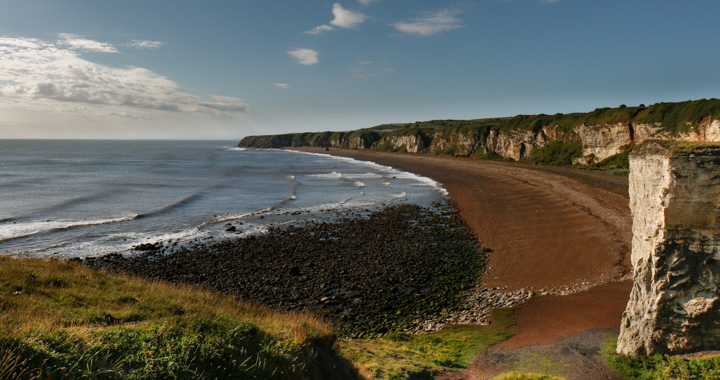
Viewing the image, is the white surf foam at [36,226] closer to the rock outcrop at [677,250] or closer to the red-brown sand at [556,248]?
the red-brown sand at [556,248]

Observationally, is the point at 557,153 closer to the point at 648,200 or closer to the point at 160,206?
the point at 160,206

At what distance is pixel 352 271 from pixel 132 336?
538 inches

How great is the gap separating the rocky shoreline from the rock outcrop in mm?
5883

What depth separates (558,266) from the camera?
793 inches

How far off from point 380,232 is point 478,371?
17.6 m

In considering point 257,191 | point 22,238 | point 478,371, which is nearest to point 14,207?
point 22,238

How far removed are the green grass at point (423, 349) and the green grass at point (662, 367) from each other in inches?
135

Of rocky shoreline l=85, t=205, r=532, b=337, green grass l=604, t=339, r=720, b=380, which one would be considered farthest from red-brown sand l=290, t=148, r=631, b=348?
green grass l=604, t=339, r=720, b=380

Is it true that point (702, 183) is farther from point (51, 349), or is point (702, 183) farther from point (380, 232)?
point (380, 232)

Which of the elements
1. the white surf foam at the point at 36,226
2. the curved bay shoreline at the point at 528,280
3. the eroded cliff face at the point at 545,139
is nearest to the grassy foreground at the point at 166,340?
the curved bay shoreline at the point at 528,280

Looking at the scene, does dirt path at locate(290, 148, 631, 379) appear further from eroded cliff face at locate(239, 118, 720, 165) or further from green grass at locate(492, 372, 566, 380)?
eroded cliff face at locate(239, 118, 720, 165)

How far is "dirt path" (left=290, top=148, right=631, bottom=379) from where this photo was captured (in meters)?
11.6

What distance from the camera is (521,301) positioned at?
1606cm

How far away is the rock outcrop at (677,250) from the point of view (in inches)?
353
